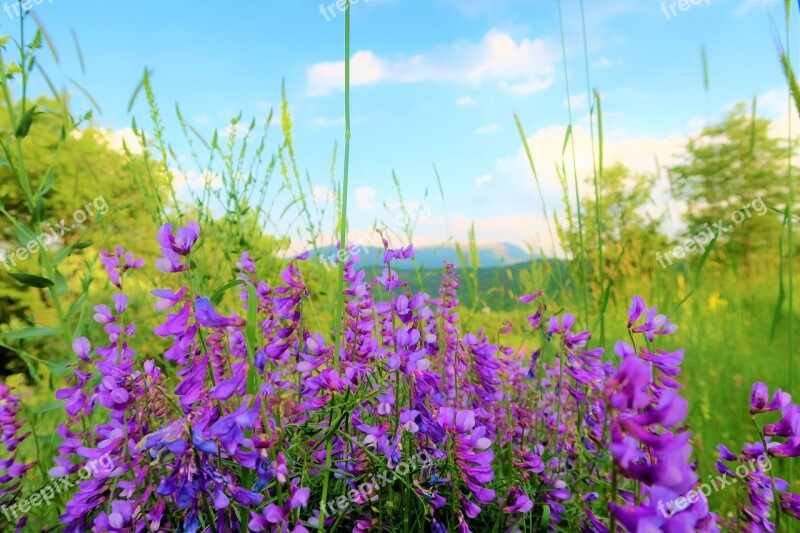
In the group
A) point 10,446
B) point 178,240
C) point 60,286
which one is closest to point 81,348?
point 10,446

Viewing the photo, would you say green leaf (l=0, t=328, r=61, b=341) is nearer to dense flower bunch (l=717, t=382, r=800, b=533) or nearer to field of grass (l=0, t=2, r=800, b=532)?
field of grass (l=0, t=2, r=800, b=532)

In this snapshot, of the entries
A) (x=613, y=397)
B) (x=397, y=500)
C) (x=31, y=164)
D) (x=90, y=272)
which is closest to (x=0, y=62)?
(x=90, y=272)

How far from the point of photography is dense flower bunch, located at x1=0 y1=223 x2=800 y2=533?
71 cm

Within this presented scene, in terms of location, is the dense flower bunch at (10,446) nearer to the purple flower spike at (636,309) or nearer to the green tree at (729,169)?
the purple flower spike at (636,309)

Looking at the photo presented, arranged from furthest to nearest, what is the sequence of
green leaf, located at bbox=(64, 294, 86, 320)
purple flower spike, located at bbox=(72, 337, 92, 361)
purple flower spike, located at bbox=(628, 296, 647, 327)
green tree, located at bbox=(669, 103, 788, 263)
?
green tree, located at bbox=(669, 103, 788, 263)
green leaf, located at bbox=(64, 294, 86, 320)
purple flower spike, located at bbox=(72, 337, 92, 361)
purple flower spike, located at bbox=(628, 296, 647, 327)

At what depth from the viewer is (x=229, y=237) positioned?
289 cm

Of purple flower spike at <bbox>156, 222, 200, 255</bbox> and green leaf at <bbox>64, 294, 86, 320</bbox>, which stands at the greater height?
purple flower spike at <bbox>156, 222, 200, 255</bbox>

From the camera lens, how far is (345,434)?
950 mm

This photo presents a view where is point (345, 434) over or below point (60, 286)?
below

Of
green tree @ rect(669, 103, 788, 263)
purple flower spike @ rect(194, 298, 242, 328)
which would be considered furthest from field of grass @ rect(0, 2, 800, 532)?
green tree @ rect(669, 103, 788, 263)

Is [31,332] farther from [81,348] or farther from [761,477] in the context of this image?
[761,477]

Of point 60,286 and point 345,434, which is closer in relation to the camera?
point 345,434

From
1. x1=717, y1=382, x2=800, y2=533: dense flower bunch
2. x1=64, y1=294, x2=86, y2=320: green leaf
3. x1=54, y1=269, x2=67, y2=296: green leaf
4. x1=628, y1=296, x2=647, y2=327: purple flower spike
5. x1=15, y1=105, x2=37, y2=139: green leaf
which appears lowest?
x1=717, y1=382, x2=800, y2=533: dense flower bunch

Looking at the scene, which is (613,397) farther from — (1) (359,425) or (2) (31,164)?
(2) (31,164)
